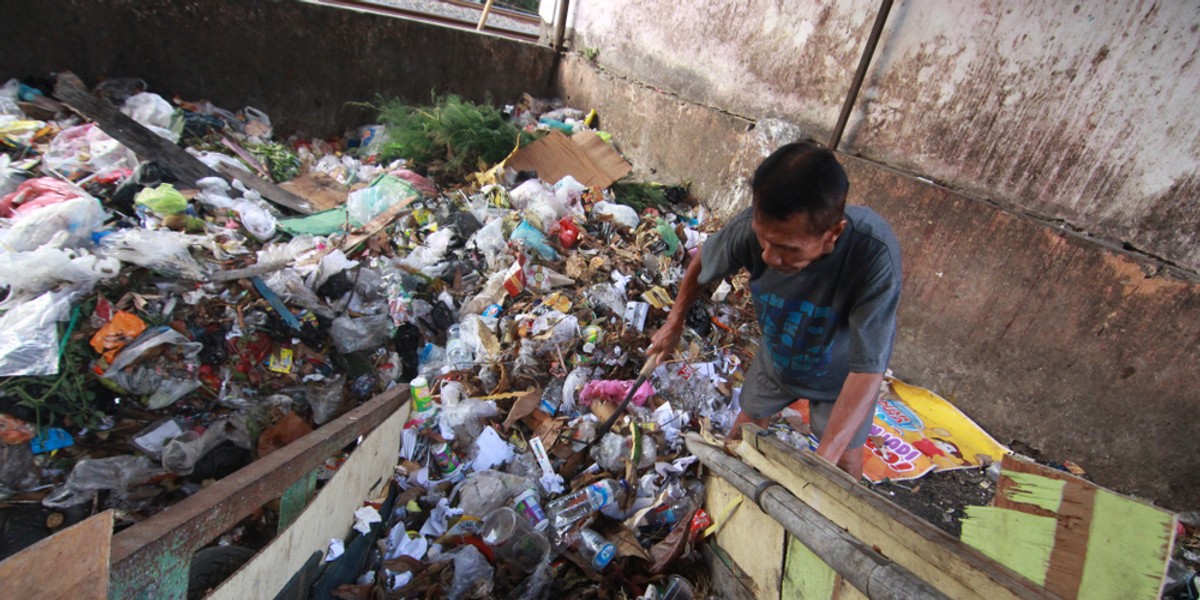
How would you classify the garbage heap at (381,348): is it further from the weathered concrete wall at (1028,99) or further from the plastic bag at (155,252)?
the weathered concrete wall at (1028,99)

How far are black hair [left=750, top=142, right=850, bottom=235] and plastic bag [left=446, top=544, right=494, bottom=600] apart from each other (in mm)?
1632

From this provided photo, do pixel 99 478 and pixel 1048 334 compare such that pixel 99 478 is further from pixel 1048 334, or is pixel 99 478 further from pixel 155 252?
pixel 1048 334

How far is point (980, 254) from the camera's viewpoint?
310 centimetres

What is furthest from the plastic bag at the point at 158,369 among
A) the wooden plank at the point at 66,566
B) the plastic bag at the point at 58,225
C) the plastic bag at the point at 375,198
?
the wooden plank at the point at 66,566

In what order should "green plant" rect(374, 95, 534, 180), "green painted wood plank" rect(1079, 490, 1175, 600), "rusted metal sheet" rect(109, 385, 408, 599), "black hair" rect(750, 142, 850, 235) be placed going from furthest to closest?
1. "green plant" rect(374, 95, 534, 180)
2. "black hair" rect(750, 142, 850, 235)
3. "rusted metal sheet" rect(109, 385, 408, 599)
4. "green painted wood plank" rect(1079, 490, 1175, 600)

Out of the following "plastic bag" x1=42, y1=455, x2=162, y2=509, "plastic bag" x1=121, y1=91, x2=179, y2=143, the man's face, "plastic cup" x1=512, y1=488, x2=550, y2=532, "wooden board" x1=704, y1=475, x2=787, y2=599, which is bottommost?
"plastic bag" x1=42, y1=455, x2=162, y2=509

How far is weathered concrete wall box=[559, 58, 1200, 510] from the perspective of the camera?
8.58 feet

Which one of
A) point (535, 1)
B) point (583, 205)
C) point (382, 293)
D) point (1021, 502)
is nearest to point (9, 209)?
point (382, 293)

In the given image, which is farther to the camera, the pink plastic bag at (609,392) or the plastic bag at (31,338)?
the pink plastic bag at (609,392)

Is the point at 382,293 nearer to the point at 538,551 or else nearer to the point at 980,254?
the point at 538,551

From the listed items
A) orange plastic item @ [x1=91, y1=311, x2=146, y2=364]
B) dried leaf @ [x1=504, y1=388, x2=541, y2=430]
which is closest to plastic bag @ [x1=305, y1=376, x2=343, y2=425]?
orange plastic item @ [x1=91, y1=311, x2=146, y2=364]

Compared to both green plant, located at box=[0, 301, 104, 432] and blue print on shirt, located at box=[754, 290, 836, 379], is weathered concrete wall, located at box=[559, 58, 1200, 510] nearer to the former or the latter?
blue print on shirt, located at box=[754, 290, 836, 379]

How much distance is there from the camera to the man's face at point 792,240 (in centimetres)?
141

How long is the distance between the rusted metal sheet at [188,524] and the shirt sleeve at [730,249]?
5.02 feet
